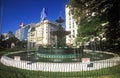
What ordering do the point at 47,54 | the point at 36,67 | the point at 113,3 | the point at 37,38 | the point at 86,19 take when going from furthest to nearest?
the point at 37,38 < the point at 86,19 < the point at 113,3 < the point at 47,54 < the point at 36,67

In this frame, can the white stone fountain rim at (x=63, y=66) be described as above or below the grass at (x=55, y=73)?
above

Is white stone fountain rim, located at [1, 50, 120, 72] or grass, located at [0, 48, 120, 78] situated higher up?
white stone fountain rim, located at [1, 50, 120, 72]

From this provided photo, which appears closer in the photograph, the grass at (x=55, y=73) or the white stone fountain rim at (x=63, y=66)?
the grass at (x=55, y=73)

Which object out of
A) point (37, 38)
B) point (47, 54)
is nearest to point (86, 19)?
point (47, 54)

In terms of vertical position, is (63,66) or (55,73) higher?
(63,66)

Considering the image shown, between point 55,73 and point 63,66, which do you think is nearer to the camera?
point 55,73

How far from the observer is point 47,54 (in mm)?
15586

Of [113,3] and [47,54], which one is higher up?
[113,3]

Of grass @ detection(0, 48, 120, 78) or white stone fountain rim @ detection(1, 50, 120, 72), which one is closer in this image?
grass @ detection(0, 48, 120, 78)

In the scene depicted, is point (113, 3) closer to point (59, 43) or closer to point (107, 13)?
point (107, 13)

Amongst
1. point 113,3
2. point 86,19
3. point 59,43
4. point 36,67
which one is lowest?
point 36,67

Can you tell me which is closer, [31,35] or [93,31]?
[93,31]

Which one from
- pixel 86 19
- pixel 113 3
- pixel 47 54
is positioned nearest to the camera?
pixel 47 54

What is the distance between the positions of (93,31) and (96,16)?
5.27ft
